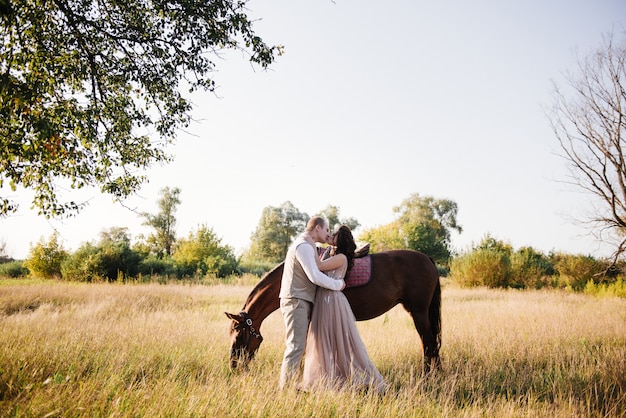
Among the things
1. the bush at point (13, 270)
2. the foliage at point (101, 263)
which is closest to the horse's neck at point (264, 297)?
the foliage at point (101, 263)

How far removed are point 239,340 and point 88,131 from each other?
160 inches

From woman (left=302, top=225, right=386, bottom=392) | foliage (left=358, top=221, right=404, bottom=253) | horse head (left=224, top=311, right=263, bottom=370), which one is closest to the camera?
woman (left=302, top=225, right=386, bottom=392)

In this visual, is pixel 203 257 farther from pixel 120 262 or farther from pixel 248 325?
pixel 248 325

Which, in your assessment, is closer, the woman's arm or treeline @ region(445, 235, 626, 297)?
the woman's arm

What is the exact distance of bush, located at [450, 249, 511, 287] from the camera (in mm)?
19609

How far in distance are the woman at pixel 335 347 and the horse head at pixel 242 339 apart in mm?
945

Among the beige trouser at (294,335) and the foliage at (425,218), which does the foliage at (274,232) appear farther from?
the beige trouser at (294,335)

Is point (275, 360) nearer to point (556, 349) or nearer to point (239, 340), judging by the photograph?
point (239, 340)

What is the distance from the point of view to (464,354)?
247 inches

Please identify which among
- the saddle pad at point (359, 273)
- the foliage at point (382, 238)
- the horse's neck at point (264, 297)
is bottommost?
the horse's neck at point (264, 297)

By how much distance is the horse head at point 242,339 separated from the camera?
4918 millimetres

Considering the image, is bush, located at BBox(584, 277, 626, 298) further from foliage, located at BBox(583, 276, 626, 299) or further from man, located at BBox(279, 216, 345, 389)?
man, located at BBox(279, 216, 345, 389)

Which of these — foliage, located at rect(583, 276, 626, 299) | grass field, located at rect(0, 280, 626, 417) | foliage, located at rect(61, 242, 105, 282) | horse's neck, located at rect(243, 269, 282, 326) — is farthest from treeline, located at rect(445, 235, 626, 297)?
foliage, located at rect(61, 242, 105, 282)

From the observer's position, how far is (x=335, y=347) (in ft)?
14.3
